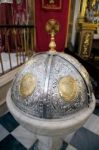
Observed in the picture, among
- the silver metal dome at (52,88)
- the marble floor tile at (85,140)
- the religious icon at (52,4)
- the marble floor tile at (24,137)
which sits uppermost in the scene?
the religious icon at (52,4)

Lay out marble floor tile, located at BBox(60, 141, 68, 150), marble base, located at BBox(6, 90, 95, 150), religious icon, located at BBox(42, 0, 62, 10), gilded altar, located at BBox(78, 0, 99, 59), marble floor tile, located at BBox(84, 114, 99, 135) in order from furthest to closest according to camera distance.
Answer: gilded altar, located at BBox(78, 0, 99, 59) → religious icon, located at BBox(42, 0, 62, 10) → marble floor tile, located at BBox(84, 114, 99, 135) → marble floor tile, located at BBox(60, 141, 68, 150) → marble base, located at BBox(6, 90, 95, 150)

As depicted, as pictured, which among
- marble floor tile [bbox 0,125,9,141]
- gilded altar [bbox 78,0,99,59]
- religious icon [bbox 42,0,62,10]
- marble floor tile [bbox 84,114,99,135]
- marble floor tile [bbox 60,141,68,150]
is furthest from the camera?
gilded altar [bbox 78,0,99,59]

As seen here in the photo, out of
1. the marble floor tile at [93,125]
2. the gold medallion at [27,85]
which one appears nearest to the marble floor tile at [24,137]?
the marble floor tile at [93,125]

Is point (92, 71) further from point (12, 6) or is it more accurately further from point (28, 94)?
point (12, 6)

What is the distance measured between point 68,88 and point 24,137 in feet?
3.60

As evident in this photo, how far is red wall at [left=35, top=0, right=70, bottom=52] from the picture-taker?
119 inches

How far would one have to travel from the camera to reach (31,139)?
1.84 metres

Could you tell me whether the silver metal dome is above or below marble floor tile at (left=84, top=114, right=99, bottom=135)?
above

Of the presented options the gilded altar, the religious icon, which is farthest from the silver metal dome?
the gilded altar

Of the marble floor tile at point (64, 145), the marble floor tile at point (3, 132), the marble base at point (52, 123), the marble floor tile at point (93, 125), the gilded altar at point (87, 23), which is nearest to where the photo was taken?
the marble base at point (52, 123)

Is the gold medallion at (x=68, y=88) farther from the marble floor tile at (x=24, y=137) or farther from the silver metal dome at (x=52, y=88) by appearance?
the marble floor tile at (x=24, y=137)

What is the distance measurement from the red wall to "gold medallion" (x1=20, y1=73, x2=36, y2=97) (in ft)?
7.28

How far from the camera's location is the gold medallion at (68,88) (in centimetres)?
108

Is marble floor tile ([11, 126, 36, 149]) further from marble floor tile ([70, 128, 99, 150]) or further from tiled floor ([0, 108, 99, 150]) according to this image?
marble floor tile ([70, 128, 99, 150])
